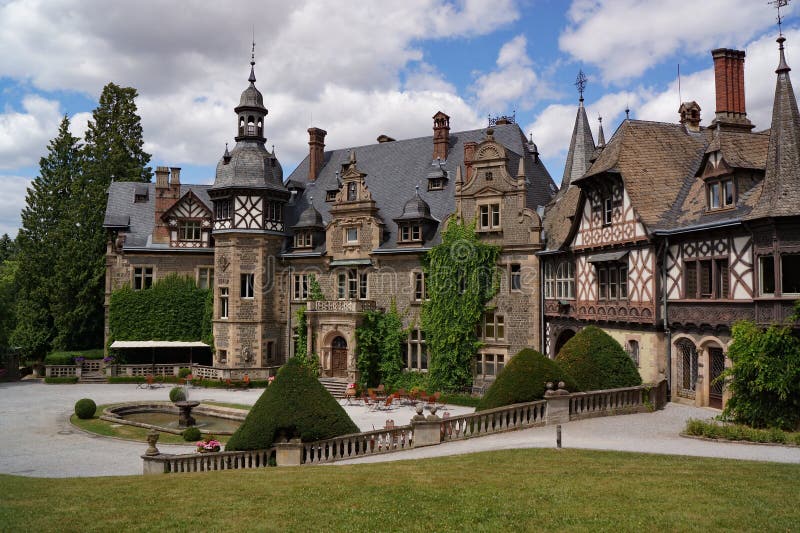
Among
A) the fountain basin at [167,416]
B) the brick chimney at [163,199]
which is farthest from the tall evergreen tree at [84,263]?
the fountain basin at [167,416]

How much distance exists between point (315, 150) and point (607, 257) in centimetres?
2441

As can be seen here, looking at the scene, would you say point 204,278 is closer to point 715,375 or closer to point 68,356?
point 68,356

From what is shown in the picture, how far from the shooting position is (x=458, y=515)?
1045 cm

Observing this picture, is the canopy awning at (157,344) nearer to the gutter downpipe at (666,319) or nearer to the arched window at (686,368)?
the gutter downpipe at (666,319)

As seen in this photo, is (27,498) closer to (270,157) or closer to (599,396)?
(599,396)

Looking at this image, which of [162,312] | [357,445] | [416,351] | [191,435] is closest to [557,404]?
[357,445]

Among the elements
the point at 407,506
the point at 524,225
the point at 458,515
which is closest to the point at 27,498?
the point at 407,506

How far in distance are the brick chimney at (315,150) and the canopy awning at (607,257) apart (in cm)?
2258

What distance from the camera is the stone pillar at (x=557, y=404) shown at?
68.1 ft

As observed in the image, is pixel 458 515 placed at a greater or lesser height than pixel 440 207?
lesser

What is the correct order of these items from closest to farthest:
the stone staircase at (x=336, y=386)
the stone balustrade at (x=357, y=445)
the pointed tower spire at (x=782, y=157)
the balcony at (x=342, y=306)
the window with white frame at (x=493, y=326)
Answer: the stone balustrade at (x=357, y=445) → the pointed tower spire at (x=782, y=157) → the window with white frame at (x=493, y=326) → the stone staircase at (x=336, y=386) → the balcony at (x=342, y=306)

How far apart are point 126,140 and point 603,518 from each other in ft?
174

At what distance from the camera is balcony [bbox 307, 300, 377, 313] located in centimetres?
3672

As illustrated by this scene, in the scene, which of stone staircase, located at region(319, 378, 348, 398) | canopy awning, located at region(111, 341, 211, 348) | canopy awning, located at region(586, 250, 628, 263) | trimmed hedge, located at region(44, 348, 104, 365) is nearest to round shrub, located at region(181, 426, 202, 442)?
stone staircase, located at region(319, 378, 348, 398)
